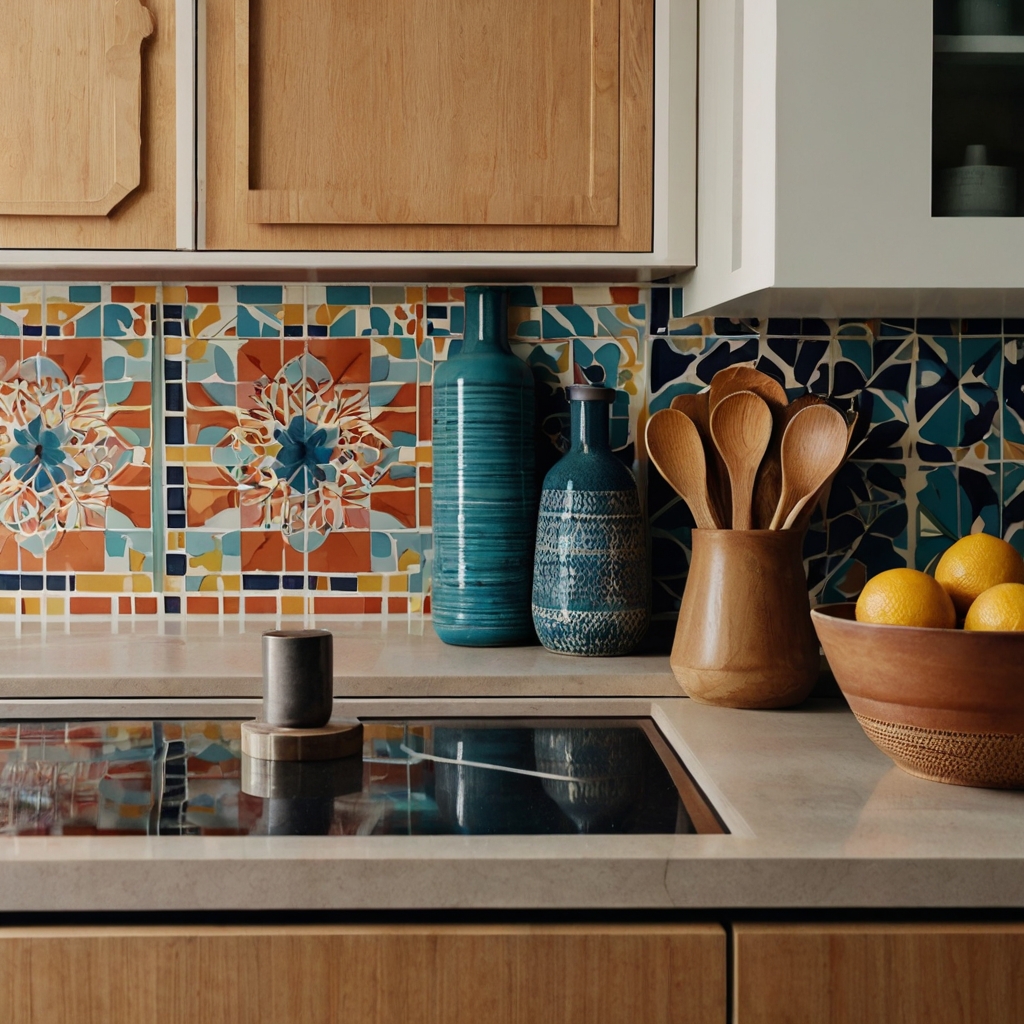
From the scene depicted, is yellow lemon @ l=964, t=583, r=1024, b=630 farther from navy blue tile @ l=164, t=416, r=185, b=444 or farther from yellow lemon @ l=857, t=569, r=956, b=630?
navy blue tile @ l=164, t=416, r=185, b=444

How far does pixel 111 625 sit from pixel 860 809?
3.74 feet

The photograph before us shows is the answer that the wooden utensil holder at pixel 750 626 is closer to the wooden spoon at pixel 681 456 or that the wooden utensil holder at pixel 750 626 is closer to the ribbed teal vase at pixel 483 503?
the wooden spoon at pixel 681 456

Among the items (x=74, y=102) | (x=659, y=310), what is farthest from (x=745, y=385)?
(x=74, y=102)

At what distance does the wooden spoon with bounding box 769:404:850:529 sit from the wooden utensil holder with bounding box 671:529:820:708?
7cm

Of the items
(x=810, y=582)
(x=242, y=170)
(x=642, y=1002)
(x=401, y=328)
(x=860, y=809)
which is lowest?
(x=642, y=1002)

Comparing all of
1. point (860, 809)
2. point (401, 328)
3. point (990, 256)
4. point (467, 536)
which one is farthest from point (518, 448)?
point (860, 809)

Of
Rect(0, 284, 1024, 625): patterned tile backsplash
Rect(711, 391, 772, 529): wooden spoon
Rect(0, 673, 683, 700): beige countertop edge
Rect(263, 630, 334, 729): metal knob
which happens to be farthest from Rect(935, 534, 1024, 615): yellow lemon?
Rect(263, 630, 334, 729): metal knob

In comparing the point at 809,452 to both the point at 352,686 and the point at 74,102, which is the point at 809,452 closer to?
the point at 352,686

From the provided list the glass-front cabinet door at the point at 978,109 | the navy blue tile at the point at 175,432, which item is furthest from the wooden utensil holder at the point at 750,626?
the navy blue tile at the point at 175,432

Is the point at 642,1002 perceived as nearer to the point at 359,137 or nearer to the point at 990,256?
the point at 990,256

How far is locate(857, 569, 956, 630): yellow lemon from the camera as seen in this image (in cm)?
99

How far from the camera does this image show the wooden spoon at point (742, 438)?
1338mm

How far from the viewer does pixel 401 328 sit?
1630mm

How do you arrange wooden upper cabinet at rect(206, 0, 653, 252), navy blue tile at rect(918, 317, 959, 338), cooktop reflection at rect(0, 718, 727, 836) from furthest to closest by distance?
navy blue tile at rect(918, 317, 959, 338) < wooden upper cabinet at rect(206, 0, 653, 252) < cooktop reflection at rect(0, 718, 727, 836)
